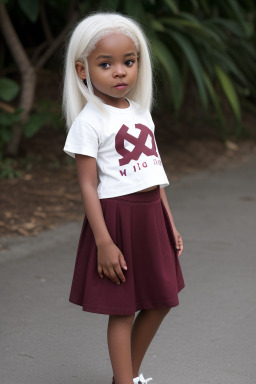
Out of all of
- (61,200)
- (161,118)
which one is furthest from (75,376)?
(161,118)

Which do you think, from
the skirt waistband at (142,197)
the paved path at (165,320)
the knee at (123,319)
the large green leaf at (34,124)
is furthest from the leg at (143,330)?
the large green leaf at (34,124)

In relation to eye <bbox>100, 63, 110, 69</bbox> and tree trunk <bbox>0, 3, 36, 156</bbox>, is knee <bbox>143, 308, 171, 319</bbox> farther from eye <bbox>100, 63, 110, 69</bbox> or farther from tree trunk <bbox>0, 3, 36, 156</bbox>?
tree trunk <bbox>0, 3, 36, 156</bbox>

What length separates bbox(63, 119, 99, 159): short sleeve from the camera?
7.42 ft

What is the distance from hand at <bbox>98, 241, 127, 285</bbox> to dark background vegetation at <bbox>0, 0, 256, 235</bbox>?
6.75 feet

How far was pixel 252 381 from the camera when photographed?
2.66 meters

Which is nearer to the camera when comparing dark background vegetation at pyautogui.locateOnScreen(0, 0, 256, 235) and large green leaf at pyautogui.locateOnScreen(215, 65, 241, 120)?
dark background vegetation at pyautogui.locateOnScreen(0, 0, 256, 235)

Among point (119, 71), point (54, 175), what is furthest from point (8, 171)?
point (119, 71)

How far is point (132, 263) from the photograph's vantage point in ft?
7.61

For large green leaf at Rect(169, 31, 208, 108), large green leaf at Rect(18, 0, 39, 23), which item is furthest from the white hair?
large green leaf at Rect(169, 31, 208, 108)

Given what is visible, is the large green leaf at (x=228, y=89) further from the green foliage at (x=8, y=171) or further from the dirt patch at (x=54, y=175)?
the green foliage at (x=8, y=171)

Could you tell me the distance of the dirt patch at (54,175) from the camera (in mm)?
4484

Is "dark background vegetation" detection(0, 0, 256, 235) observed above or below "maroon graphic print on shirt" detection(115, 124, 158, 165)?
below

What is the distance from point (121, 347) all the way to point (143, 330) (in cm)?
14

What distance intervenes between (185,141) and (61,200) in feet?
7.07
